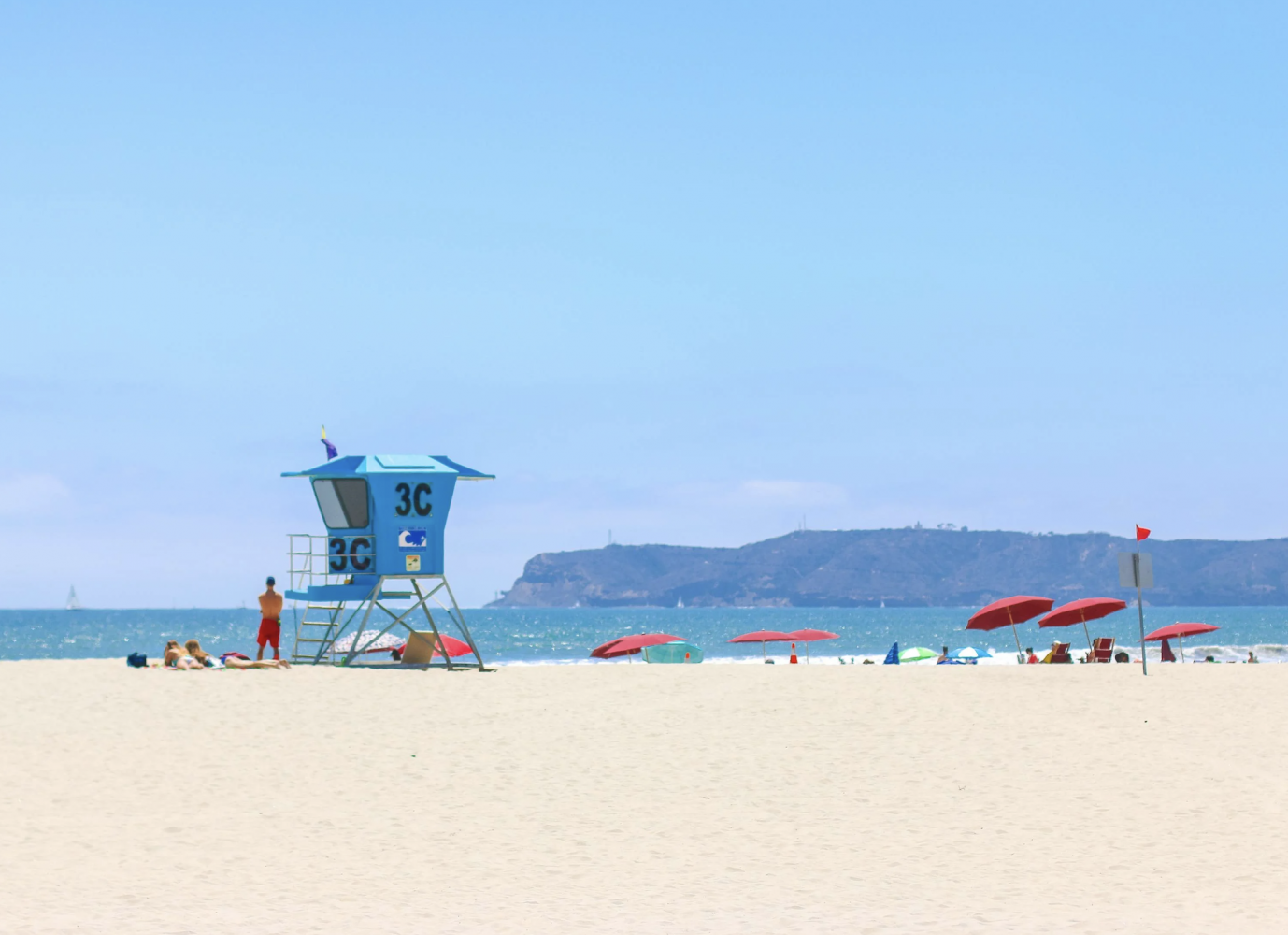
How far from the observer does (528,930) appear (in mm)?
7098

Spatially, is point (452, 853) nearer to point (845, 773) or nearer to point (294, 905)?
point (294, 905)

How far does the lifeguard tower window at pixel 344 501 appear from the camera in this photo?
24984 millimetres

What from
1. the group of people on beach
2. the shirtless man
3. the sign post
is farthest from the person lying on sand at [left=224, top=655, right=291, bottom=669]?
the sign post

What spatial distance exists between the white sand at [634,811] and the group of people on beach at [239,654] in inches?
115

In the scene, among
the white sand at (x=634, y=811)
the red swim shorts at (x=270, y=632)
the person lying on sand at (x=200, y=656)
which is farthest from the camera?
the red swim shorts at (x=270, y=632)

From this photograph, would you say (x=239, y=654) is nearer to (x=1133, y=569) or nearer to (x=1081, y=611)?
(x=1133, y=569)

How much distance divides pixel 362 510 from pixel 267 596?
244 cm

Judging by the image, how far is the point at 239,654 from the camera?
77.6 ft

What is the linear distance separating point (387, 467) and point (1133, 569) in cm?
1440

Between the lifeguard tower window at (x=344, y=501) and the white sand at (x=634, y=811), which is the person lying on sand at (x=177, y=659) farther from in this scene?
the lifeguard tower window at (x=344, y=501)

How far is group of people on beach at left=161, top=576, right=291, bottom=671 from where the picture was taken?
884 inches

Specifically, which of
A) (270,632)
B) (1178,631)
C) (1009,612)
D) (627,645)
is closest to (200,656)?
(270,632)

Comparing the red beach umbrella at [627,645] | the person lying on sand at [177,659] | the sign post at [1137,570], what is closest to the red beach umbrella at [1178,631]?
the sign post at [1137,570]

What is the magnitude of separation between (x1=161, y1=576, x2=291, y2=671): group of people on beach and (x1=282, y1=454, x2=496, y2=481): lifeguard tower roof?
228 cm
